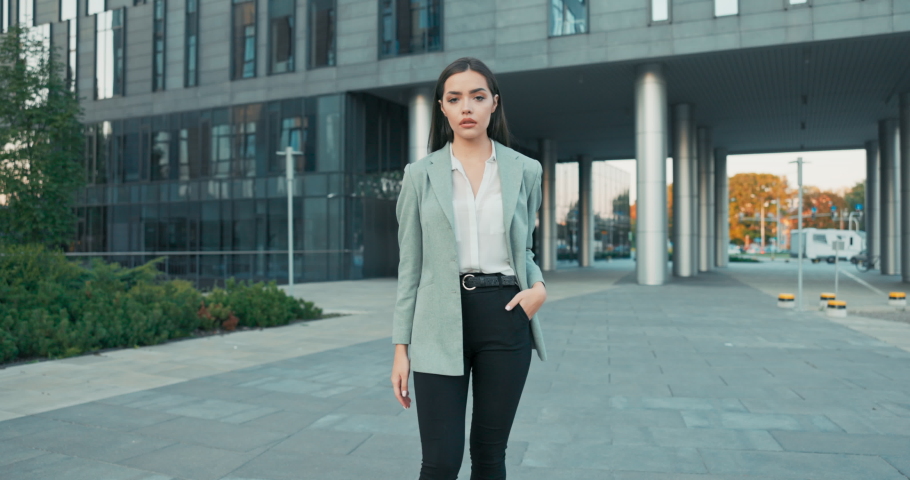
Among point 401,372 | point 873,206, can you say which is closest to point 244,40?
point 401,372

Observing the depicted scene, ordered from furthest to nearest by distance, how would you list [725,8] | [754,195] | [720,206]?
[754,195]
[720,206]
[725,8]

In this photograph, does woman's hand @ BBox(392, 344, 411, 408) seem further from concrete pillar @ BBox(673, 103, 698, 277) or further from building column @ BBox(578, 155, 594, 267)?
building column @ BBox(578, 155, 594, 267)

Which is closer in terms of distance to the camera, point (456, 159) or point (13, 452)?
point (456, 159)

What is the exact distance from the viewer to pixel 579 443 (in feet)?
15.4

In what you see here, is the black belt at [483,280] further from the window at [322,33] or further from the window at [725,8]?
the window at [322,33]

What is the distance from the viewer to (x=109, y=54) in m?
31.4

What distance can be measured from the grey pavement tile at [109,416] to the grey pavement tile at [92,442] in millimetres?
156

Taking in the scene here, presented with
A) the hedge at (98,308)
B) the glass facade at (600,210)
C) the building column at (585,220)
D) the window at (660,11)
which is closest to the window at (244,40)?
the window at (660,11)

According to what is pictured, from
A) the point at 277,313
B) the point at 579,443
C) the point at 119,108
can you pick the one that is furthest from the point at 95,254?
the point at 579,443

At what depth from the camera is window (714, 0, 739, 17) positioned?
20.6 meters

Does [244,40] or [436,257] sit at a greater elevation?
[244,40]

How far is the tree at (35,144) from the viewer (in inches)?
770

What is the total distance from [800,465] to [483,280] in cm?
293

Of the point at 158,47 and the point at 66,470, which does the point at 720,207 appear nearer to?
the point at 158,47
